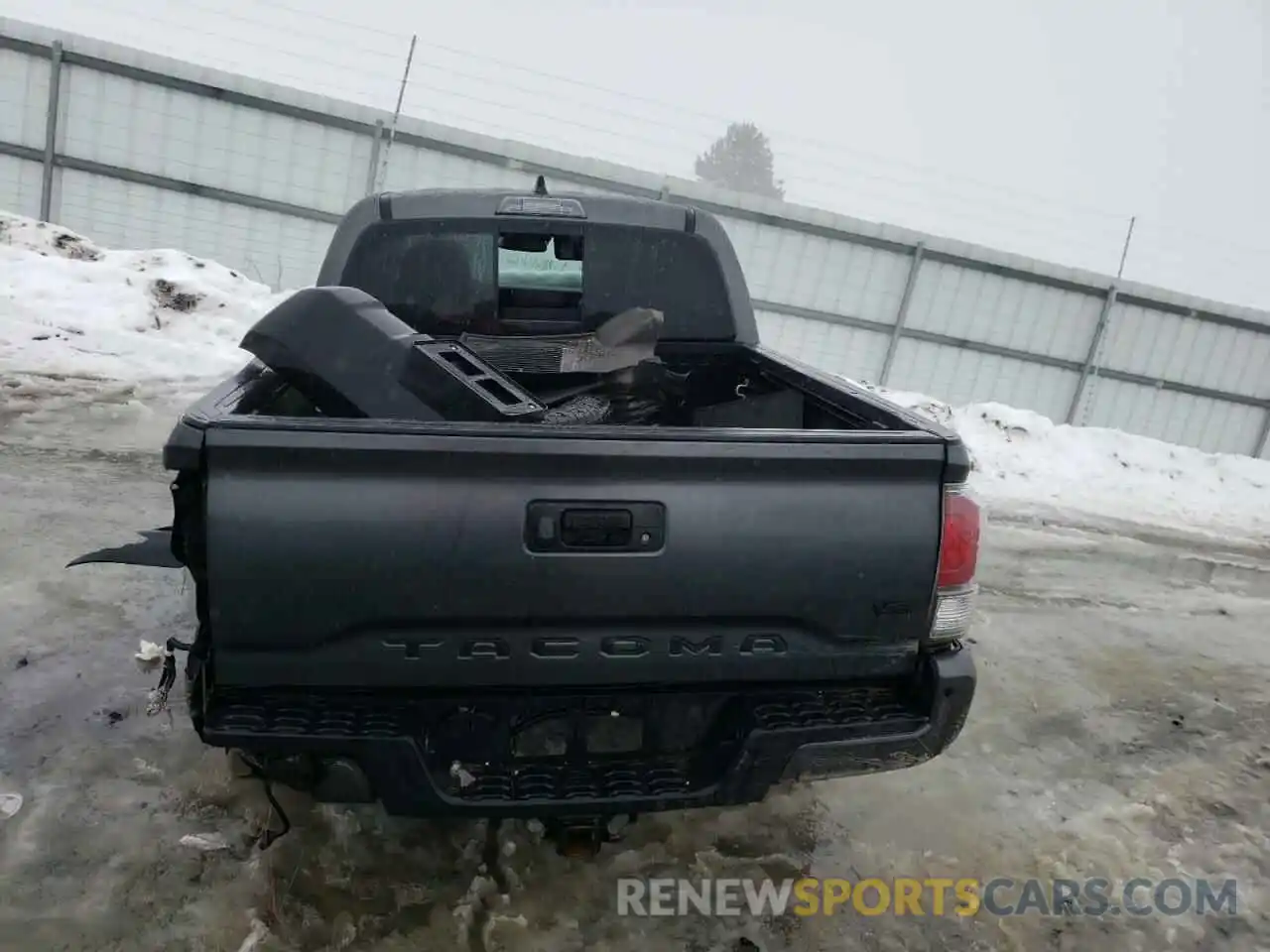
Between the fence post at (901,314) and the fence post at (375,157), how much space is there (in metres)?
7.06

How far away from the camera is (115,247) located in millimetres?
10477

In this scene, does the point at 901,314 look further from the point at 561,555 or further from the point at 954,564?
the point at 561,555

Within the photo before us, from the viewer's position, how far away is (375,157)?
10.3 m

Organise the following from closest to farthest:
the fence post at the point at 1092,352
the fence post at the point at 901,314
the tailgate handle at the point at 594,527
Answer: the tailgate handle at the point at 594,527, the fence post at the point at 901,314, the fence post at the point at 1092,352

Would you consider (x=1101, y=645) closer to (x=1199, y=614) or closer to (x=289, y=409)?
(x=1199, y=614)

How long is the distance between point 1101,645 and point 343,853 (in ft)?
14.3

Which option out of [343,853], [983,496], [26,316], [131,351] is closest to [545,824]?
[343,853]

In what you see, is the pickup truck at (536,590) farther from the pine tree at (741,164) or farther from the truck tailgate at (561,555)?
the pine tree at (741,164)

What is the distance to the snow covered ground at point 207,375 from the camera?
794 cm

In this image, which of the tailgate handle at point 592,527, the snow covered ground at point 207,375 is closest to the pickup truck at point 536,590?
the tailgate handle at point 592,527

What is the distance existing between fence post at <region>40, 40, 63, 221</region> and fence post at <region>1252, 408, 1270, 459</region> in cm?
1678

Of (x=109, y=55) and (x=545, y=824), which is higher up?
(x=109, y=55)

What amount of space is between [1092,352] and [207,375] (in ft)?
37.4

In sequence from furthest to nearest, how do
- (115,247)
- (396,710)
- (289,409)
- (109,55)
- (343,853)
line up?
(115,247) < (109,55) < (289,409) < (343,853) < (396,710)
